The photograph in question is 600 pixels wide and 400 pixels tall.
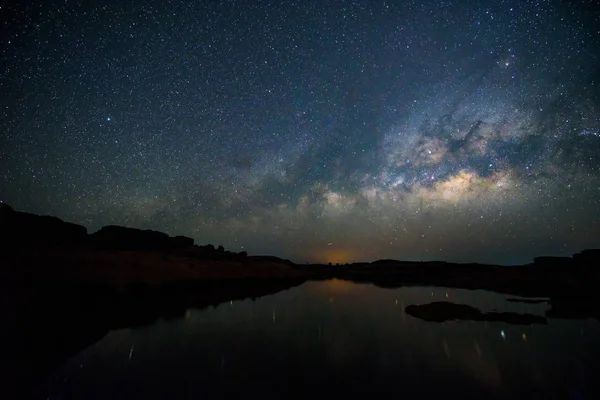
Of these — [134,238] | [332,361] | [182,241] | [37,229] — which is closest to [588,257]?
[332,361]

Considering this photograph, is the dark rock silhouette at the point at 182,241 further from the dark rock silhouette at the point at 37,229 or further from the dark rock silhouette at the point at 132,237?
the dark rock silhouette at the point at 37,229

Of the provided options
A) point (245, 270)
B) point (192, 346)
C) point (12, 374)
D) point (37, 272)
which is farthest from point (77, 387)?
point (245, 270)

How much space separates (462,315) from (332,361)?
19.3 metres

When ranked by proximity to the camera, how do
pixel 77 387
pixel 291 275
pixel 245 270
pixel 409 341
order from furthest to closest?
pixel 291 275 → pixel 245 270 → pixel 409 341 → pixel 77 387

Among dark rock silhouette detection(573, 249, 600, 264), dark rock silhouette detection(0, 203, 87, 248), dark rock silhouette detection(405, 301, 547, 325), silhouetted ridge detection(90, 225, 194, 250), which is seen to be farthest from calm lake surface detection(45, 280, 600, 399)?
dark rock silhouette detection(573, 249, 600, 264)

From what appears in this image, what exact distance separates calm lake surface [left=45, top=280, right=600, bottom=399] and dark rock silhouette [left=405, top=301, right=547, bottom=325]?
1.43 meters

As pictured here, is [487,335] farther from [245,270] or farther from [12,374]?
[245,270]

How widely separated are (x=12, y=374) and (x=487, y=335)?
28.3m

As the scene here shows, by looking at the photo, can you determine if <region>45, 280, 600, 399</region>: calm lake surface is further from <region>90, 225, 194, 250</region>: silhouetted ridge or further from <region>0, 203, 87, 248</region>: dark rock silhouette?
<region>90, 225, 194, 250</region>: silhouetted ridge

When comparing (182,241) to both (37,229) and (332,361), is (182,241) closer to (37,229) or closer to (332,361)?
(37,229)

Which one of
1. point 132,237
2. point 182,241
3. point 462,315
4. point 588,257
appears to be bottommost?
point 462,315

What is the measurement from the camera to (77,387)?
Result: 419 inches

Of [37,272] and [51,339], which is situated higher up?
[37,272]

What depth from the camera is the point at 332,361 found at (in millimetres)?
14656
